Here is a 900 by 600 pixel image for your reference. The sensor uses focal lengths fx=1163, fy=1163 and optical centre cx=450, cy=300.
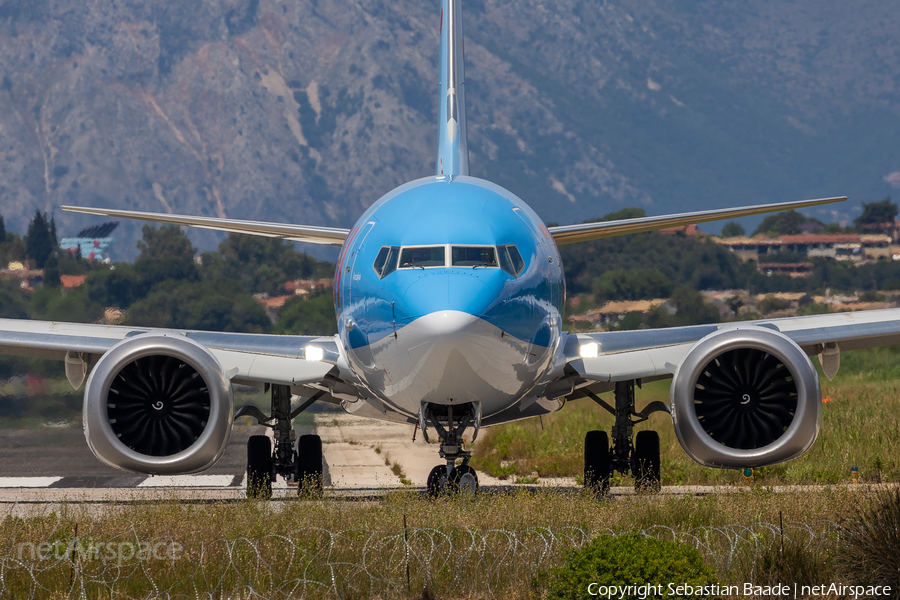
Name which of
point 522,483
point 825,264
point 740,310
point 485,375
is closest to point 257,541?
point 485,375

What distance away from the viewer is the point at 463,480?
14.6 meters

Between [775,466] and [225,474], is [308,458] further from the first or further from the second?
[775,466]

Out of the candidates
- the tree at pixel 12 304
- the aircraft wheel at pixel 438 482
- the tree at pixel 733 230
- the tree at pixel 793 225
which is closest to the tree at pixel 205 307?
the tree at pixel 12 304

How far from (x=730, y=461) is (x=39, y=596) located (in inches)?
295

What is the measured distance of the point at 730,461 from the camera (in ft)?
43.5

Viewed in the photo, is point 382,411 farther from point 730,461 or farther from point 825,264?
point 825,264

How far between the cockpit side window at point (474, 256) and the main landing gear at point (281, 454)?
4557 millimetres

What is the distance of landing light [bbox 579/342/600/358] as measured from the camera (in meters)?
15.1

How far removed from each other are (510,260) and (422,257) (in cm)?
99

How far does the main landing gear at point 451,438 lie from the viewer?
13.7 metres

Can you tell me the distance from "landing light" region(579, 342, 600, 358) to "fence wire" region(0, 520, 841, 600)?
11.9ft

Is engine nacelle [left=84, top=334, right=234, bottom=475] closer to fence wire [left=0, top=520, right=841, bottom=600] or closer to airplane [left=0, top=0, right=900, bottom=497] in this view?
airplane [left=0, top=0, right=900, bottom=497]

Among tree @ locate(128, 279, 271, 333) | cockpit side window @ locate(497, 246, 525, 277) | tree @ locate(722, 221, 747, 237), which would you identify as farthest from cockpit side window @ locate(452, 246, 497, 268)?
tree @ locate(722, 221, 747, 237)

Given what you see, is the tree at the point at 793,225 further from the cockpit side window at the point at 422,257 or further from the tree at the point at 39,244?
the cockpit side window at the point at 422,257
